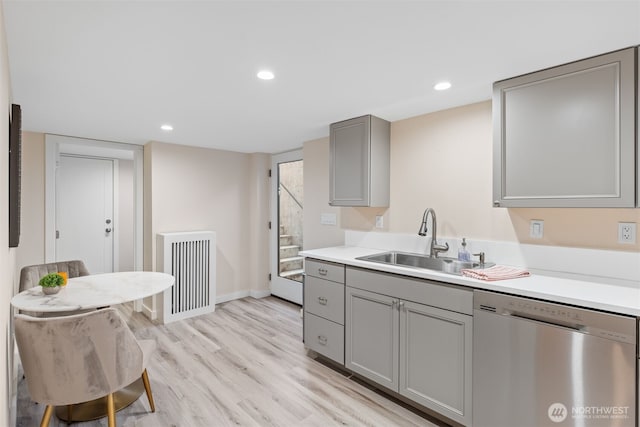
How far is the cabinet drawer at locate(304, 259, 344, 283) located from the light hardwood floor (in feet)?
2.50

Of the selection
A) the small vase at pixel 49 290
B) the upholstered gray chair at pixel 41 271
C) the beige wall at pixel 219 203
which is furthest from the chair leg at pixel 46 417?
the beige wall at pixel 219 203

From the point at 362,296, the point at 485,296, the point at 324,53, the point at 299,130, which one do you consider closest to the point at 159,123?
the point at 299,130

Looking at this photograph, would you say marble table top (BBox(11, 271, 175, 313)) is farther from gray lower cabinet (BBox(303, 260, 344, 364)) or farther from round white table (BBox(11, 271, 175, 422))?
gray lower cabinet (BBox(303, 260, 344, 364))

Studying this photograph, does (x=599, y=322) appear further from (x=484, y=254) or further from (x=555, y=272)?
(x=484, y=254)

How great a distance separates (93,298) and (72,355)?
0.47 m

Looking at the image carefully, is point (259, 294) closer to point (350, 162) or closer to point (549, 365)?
point (350, 162)

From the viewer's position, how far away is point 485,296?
5.60 feet

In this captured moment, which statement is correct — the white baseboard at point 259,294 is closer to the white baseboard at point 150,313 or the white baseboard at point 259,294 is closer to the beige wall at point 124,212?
the white baseboard at point 150,313

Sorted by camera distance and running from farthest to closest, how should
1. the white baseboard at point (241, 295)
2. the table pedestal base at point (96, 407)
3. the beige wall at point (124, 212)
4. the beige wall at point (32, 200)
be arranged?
the beige wall at point (124, 212) < the white baseboard at point (241, 295) < the beige wall at point (32, 200) < the table pedestal base at point (96, 407)

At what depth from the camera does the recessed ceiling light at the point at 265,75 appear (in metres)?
1.82

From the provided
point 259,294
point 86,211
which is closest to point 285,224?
point 259,294

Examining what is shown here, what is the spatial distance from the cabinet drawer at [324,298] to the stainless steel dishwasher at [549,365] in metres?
1.02

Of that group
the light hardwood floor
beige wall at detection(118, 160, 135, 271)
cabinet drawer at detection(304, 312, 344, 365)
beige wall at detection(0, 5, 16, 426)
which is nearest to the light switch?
cabinet drawer at detection(304, 312, 344, 365)

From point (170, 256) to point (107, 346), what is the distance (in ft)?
6.74
